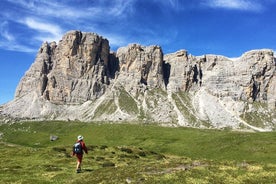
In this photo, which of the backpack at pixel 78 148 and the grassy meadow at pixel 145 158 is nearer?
the grassy meadow at pixel 145 158

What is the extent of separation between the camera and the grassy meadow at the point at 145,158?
112 feet

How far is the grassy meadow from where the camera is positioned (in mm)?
34122

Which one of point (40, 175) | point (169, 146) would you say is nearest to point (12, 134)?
point (169, 146)

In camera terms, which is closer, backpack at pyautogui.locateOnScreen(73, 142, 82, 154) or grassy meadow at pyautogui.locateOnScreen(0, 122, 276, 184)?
grassy meadow at pyautogui.locateOnScreen(0, 122, 276, 184)

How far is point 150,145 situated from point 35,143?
57.1m

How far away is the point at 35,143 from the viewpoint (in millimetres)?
146500

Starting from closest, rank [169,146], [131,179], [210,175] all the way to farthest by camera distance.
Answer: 1. [131,179]
2. [210,175]
3. [169,146]

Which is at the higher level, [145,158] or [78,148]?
[78,148]

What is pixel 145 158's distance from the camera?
72.3 meters

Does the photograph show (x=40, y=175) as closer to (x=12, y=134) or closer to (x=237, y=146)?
(x=237, y=146)

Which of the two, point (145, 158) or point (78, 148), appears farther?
point (145, 158)

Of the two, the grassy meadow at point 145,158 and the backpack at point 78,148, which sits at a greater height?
the backpack at point 78,148

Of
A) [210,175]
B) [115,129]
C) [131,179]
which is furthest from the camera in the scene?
[115,129]

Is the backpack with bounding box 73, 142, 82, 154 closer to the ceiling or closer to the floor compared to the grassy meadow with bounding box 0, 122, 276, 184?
closer to the ceiling
